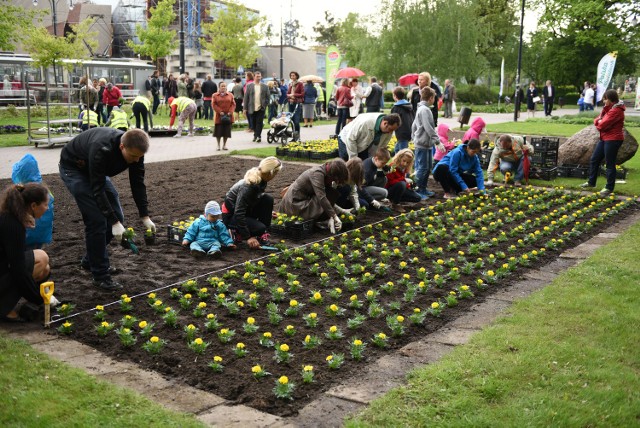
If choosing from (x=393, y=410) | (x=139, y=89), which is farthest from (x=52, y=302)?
(x=139, y=89)

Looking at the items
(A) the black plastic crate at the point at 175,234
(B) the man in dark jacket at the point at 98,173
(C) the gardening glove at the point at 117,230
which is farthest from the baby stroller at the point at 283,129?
(C) the gardening glove at the point at 117,230

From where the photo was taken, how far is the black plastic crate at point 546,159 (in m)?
14.2

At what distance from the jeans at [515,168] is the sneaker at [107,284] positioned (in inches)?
363

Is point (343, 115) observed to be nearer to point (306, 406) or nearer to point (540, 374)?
point (540, 374)

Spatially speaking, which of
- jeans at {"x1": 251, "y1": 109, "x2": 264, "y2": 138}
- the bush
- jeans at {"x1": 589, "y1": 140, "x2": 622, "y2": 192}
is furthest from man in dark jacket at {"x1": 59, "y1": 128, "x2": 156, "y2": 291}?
the bush

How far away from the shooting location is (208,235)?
796 cm

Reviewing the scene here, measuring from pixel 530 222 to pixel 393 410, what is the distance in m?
6.42

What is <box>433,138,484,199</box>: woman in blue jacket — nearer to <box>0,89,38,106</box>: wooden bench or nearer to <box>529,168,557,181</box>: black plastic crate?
<box>529,168,557,181</box>: black plastic crate

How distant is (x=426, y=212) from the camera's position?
1043cm

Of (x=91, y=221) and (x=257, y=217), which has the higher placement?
(x=91, y=221)

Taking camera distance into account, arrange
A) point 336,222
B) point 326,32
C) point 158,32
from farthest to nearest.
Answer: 1. point 326,32
2. point 158,32
3. point 336,222

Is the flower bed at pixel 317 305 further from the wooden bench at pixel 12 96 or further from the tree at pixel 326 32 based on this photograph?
the tree at pixel 326 32

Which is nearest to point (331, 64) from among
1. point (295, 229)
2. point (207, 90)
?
point (207, 90)

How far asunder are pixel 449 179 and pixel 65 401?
884 centimetres
